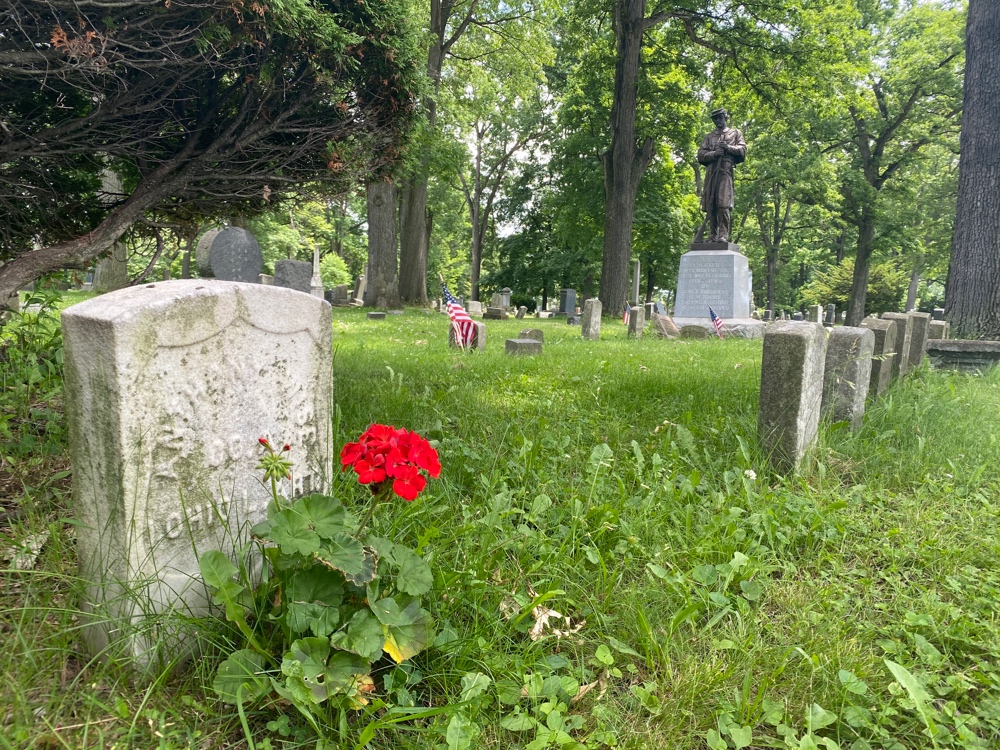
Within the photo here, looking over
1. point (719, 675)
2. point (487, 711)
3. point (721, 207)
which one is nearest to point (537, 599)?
point (487, 711)

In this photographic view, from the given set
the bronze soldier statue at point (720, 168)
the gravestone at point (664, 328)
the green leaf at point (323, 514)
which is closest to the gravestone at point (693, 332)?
the gravestone at point (664, 328)

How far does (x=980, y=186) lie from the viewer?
7715mm

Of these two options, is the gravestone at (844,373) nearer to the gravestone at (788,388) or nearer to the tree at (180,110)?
the gravestone at (788,388)

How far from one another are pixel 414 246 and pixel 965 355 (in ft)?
50.5

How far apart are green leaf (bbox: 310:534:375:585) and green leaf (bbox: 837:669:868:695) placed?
4.79 feet

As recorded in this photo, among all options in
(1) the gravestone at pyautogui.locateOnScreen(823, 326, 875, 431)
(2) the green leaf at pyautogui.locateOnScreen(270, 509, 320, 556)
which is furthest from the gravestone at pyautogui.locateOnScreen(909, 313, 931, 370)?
(2) the green leaf at pyautogui.locateOnScreen(270, 509, 320, 556)

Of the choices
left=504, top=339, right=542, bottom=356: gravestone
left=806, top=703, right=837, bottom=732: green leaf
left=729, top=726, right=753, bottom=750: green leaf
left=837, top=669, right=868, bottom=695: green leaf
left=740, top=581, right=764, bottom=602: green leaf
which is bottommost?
left=729, top=726, right=753, bottom=750: green leaf

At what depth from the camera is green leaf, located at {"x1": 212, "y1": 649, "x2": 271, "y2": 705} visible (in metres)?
1.48

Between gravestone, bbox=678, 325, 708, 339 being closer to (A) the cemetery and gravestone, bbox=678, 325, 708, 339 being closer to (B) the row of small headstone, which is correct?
(A) the cemetery

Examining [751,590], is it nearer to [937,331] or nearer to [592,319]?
[937,331]

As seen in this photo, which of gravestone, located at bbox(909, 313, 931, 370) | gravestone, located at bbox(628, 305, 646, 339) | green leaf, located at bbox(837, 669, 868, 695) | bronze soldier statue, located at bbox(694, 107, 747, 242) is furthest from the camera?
bronze soldier statue, located at bbox(694, 107, 747, 242)

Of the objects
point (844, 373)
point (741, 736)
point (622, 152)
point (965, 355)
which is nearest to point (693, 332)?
point (965, 355)

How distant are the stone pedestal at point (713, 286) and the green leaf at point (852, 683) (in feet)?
42.6

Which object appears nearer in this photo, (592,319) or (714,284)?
(592,319)
